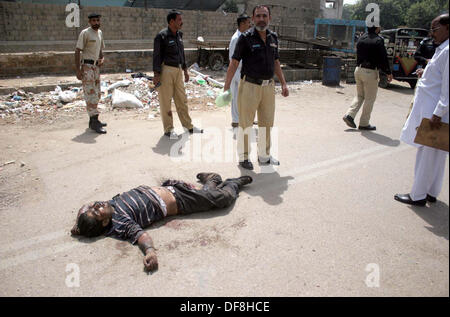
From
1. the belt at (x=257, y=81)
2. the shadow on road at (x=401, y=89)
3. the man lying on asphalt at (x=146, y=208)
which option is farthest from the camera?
the shadow on road at (x=401, y=89)

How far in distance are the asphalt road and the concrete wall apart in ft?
48.0

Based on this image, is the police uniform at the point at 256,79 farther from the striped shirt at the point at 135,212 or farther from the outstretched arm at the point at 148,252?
the outstretched arm at the point at 148,252

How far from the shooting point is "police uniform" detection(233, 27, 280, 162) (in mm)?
4023

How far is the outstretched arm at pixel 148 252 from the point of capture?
100.0 inches

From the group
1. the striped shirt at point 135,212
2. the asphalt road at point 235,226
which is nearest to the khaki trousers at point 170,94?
the asphalt road at point 235,226

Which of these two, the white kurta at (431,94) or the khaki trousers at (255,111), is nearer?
the white kurta at (431,94)

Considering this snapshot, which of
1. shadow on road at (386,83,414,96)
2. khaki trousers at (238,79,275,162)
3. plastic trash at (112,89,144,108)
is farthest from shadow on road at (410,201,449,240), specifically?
shadow on road at (386,83,414,96)

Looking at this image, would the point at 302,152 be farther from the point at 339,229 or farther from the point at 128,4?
the point at 128,4

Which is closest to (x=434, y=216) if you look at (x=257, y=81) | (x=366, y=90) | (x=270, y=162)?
(x=270, y=162)

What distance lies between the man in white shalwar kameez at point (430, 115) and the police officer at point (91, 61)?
15.4 feet

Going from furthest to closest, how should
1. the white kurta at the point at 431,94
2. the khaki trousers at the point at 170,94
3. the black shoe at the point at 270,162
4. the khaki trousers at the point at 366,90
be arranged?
the khaki trousers at the point at 366,90 < the khaki trousers at the point at 170,94 < the black shoe at the point at 270,162 < the white kurta at the point at 431,94

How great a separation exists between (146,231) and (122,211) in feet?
0.93

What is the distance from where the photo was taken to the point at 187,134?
232 inches

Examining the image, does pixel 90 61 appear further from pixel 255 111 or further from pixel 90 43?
pixel 255 111
